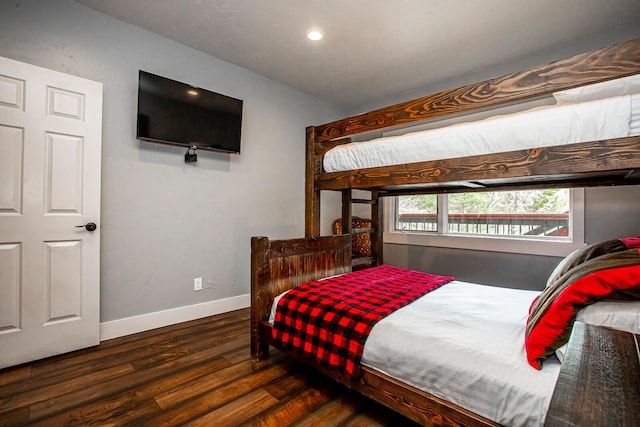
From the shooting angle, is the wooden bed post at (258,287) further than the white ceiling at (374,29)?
No

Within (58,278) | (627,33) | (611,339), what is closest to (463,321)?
(611,339)

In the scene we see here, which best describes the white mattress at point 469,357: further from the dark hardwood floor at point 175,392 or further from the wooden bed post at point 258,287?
the wooden bed post at point 258,287

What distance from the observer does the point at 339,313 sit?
Answer: 1641 mm

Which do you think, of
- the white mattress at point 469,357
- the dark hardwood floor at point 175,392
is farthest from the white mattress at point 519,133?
the dark hardwood floor at point 175,392

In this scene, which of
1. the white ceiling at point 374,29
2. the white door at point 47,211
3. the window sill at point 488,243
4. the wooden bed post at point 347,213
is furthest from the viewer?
the wooden bed post at point 347,213

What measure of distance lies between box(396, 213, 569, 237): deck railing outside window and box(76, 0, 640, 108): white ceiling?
1.56 meters

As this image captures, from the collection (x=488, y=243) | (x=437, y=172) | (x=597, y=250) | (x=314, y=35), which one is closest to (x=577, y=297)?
(x=597, y=250)

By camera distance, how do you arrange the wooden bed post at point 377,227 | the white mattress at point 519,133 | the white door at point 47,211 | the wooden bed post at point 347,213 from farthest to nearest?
the wooden bed post at point 377,227, the wooden bed post at point 347,213, the white door at point 47,211, the white mattress at point 519,133

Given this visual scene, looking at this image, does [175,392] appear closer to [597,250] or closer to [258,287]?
[258,287]

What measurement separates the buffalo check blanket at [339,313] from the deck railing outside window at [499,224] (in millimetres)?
1507

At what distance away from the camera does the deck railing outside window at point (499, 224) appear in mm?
2949

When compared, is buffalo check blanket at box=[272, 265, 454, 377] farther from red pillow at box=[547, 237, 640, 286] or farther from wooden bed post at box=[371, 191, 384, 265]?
wooden bed post at box=[371, 191, 384, 265]

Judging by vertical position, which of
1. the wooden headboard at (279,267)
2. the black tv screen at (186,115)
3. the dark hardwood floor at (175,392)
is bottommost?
the dark hardwood floor at (175,392)

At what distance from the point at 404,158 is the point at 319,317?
1.09 m
